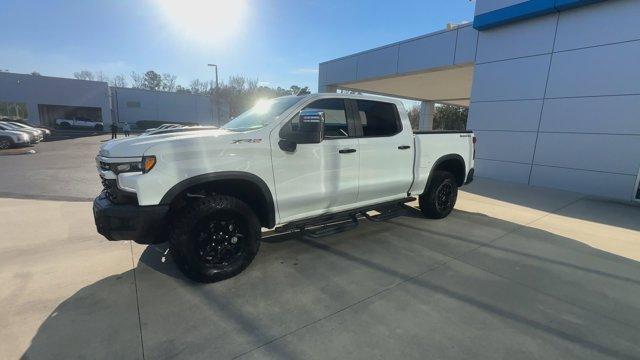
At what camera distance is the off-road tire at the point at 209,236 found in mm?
3240

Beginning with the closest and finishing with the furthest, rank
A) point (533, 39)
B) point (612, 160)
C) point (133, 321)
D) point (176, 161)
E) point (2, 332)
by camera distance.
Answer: point (2, 332) < point (133, 321) < point (176, 161) < point (612, 160) < point (533, 39)

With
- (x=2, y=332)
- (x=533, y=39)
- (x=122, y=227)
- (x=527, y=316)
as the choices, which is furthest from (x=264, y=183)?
(x=533, y=39)

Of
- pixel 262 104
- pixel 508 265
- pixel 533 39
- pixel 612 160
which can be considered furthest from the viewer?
pixel 533 39

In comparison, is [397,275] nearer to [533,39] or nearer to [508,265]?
[508,265]

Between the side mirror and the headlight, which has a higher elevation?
the side mirror

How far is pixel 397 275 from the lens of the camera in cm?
379

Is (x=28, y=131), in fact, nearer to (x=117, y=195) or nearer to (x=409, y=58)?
(x=409, y=58)

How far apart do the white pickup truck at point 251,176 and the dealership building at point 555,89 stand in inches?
249

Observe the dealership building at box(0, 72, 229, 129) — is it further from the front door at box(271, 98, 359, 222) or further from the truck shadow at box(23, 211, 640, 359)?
the truck shadow at box(23, 211, 640, 359)

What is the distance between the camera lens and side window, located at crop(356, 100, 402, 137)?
4566 mm

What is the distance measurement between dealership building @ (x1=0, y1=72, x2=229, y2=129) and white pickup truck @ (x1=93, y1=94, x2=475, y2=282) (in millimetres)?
30221

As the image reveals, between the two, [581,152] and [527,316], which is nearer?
[527,316]

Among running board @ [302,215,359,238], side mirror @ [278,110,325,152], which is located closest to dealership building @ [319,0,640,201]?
running board @ [302,215,359,238]

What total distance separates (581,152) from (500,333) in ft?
26.4
